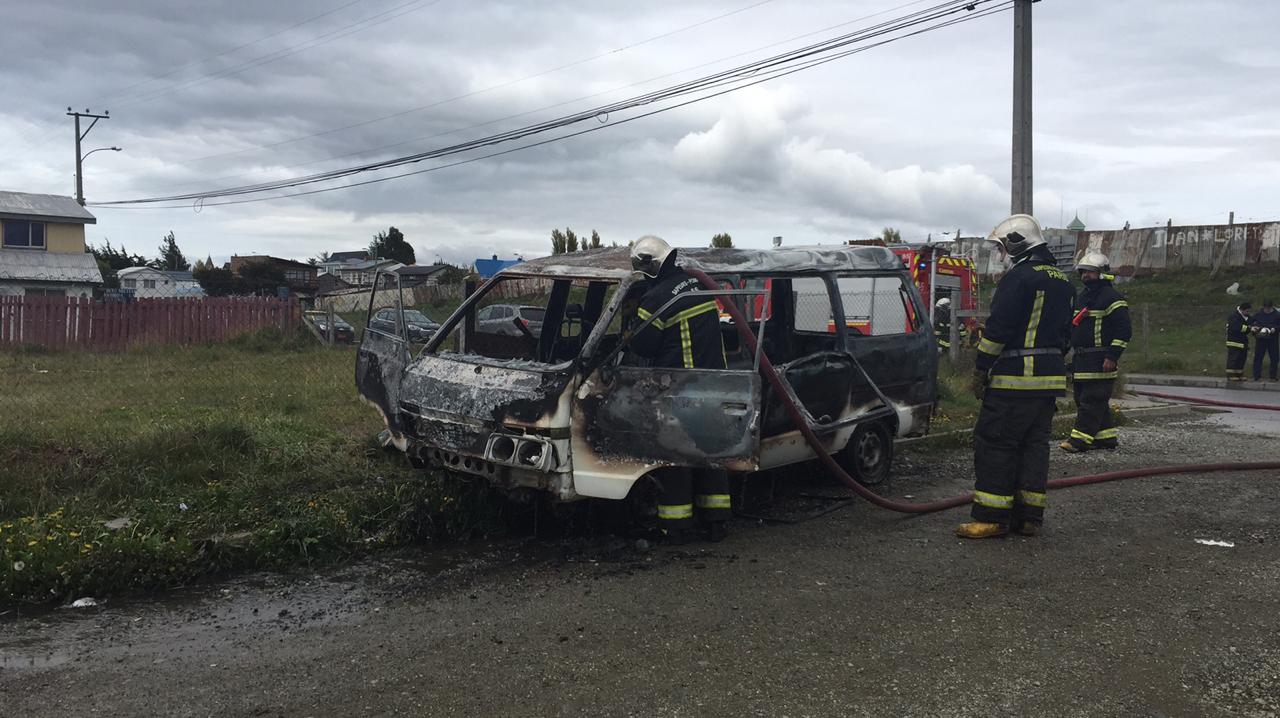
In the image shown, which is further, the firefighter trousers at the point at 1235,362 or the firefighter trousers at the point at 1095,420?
the firefighter trousers at the point at 1235,362

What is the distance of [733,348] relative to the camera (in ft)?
22.0

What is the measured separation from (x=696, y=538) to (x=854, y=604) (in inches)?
53.8

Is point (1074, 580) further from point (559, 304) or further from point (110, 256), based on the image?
point (110, 256)

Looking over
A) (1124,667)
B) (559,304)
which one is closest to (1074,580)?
(1124,667)

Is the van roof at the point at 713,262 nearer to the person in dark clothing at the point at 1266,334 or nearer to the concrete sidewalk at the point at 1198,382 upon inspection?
the concrete sidewalk at the point at 1198,382

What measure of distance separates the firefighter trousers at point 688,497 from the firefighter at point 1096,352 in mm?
4752

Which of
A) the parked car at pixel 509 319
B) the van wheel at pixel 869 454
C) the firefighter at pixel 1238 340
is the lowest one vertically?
the van wheel at pixel 869 454

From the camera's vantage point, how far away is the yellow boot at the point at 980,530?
5766 mm

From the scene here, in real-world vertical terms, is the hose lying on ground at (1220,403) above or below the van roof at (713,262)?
below

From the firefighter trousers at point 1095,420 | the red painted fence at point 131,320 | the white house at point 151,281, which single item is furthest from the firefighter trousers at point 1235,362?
the white house at point 151,281

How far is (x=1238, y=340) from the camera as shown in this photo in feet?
56.7

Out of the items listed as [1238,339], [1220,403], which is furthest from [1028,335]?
[1238,339]

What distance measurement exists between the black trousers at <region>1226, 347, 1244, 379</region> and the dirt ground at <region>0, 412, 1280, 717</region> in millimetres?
13375

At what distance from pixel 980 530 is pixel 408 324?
150 inches
